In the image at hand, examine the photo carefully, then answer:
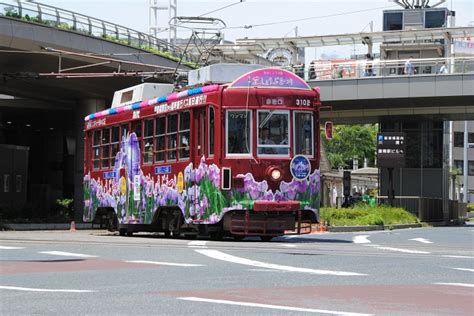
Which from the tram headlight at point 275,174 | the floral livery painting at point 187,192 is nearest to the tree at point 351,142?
the floral livery painting at point 187,192

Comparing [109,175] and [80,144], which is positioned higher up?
[80,144]

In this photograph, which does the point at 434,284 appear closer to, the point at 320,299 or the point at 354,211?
the point at 320,299

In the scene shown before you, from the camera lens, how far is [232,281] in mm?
11148

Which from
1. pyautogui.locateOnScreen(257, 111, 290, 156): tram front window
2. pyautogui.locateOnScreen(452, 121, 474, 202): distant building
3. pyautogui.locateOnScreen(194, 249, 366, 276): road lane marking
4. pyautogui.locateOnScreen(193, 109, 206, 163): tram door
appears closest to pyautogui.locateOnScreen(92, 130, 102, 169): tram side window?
pyautogui.locateOnScreen(193, 109, 206, 163): tram door

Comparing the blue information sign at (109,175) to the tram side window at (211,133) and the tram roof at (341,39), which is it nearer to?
the tram side window at (211,133)

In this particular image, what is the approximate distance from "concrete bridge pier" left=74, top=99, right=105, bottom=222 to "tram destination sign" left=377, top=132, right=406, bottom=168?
54.7 feet

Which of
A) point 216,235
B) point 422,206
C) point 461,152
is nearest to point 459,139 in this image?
point 461,152

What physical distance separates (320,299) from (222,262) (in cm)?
457

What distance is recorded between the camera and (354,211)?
34.2 meters

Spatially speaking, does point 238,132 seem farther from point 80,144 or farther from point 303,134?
point 80,144

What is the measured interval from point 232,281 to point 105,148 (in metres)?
14.3

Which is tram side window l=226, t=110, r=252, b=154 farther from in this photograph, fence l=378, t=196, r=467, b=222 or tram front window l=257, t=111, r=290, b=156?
fence l=378, t=196, r=467, b=222

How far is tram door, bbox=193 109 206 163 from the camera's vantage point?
19.5m

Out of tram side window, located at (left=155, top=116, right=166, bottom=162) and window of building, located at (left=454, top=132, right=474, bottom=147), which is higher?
window of building, located at (left=454, top=132, right=474, bottom=147)
